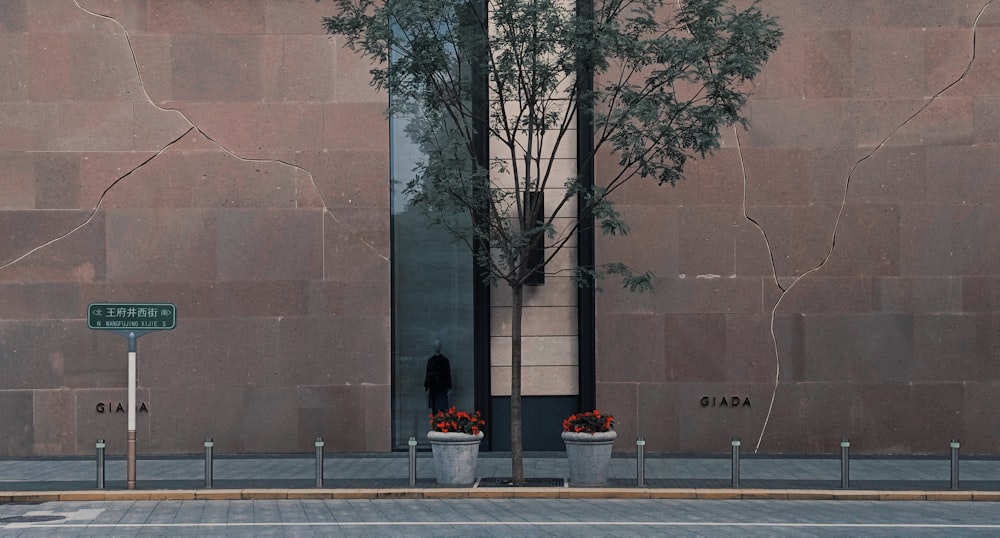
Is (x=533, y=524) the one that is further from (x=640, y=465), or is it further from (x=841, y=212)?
→ (x=841, y=212)

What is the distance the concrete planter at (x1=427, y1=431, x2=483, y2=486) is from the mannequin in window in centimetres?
412

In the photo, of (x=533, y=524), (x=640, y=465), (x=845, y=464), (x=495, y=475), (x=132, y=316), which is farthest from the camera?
(x=495, y=475)

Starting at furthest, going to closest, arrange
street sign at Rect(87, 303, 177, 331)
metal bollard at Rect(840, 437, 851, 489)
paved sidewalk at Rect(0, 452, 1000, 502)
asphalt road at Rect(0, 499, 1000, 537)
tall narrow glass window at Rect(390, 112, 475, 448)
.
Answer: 1. tall narrow glass window at Rect(390, 112, 475, 448)
2. street sign at Rect(87, 303, 177, 331)
3. metal bollard at Rect(840, 437, 851, 489)
4. paved sidewalk at Rect(0, 452, 1000, 502)
5. asphalt road at Rect(0, 499, 1000, 537)

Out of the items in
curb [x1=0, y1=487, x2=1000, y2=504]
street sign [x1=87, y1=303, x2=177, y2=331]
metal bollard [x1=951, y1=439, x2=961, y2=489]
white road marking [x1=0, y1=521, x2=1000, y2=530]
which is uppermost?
street sign [x1=87, y1=303, x2=177, y2=331]

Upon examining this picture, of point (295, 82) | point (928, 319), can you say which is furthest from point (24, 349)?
point (928, 319)

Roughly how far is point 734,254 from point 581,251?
9.31 ft

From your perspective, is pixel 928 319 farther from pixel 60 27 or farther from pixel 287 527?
pixel 60 27

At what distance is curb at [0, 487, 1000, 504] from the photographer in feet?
57.3

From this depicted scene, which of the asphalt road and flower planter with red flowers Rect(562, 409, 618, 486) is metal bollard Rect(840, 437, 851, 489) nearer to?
the asphalt road

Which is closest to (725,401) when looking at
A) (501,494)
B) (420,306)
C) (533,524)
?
(420,306)

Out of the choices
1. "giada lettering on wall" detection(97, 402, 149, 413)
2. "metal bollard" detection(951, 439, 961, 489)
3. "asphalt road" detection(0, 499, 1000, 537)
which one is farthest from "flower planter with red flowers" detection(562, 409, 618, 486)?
"giada lettering on wall" detection(97, 402, 149, 413)

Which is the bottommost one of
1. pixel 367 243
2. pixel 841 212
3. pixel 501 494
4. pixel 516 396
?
pixel 501 494

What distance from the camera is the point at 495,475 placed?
64.4ft

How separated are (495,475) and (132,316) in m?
6.22
